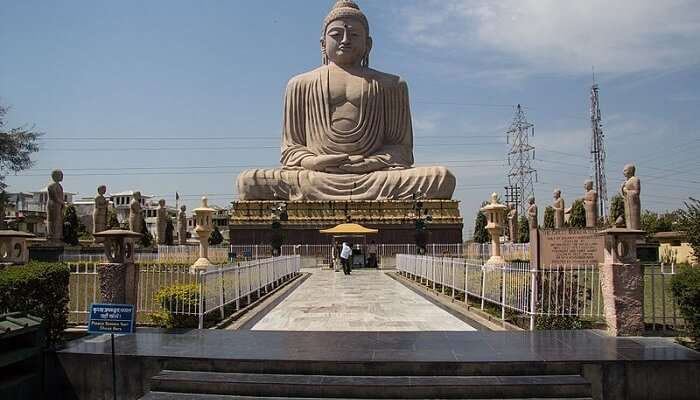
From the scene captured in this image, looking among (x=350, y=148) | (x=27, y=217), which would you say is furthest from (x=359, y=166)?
(x=27, y=217)

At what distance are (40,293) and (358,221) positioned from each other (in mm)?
25770

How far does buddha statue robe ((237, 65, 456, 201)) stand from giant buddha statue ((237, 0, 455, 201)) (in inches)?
1.9

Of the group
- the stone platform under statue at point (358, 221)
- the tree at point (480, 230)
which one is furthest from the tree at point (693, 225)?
the tree at point (480, 230)

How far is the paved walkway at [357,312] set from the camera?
33.6 ft

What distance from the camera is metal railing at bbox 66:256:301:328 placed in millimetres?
9672

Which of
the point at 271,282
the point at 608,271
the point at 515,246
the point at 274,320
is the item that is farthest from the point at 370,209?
the point at 608,271

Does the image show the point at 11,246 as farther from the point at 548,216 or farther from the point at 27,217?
the point at 27,217

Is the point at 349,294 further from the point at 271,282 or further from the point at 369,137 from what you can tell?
the point at 369,137

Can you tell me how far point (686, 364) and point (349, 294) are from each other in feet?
30.7

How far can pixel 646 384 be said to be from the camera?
6.80 metres

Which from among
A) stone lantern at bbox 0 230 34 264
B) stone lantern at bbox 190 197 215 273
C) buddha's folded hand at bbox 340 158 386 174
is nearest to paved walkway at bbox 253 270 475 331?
stone lantern at bbox 0 230 34 264

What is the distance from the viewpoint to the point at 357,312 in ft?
39.7

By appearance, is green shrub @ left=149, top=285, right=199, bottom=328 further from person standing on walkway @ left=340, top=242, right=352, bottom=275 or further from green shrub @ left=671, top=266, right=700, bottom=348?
person standing on walkway @ left=340, top=242, right=352, bottom=275

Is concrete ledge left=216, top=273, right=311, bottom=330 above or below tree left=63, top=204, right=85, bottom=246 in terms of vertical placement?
below
